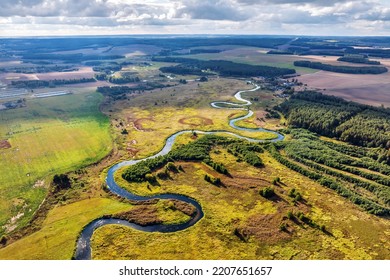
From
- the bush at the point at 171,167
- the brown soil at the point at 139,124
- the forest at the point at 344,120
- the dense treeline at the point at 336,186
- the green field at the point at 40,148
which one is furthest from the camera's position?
the brown soil at the point at 139,124

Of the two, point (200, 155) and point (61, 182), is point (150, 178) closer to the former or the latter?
point (200, 155)

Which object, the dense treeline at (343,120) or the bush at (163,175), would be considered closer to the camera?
the bush at (163,175)

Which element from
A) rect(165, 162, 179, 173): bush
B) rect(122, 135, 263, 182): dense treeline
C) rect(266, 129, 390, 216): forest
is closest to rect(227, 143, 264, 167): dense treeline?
rect(122, 135, 263, 182): dense treeline

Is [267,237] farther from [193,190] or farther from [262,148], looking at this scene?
[262,148]

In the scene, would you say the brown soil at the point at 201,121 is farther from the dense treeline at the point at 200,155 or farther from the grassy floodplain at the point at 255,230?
the grassy floodplain at the point at 255,230

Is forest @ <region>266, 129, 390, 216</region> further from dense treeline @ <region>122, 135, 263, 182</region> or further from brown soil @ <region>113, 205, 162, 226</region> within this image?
brown soil @ <region>113, 205, 162, 226</region>

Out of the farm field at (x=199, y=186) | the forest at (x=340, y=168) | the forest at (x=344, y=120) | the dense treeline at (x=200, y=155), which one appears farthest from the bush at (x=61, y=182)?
the forest at (x=344, y=120)

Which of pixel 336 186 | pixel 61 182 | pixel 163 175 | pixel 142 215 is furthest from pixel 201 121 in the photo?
pixel 142 215
